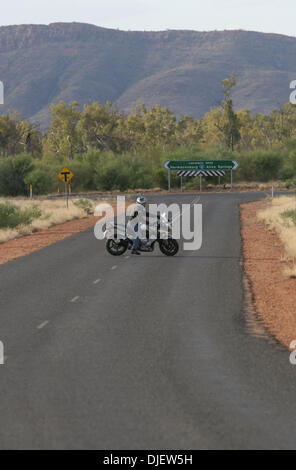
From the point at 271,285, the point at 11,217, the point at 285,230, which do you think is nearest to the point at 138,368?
the point at 271,285

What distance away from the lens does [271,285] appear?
50.9ft

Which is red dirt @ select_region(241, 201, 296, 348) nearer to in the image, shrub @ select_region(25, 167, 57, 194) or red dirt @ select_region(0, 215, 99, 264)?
red dirt @ select_region(0, 215, 99, 264)

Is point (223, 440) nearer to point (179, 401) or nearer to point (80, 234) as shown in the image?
point (179, 401)

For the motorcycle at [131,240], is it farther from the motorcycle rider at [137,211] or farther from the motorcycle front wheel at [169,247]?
the motorcycle rider at [137,211]

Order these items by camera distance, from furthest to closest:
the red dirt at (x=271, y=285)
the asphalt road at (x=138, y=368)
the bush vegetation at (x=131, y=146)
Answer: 1. the bush vegetation at (x=131, y=146)
2. the red dirt at (x=271, y=285)
3. the asphalt road at (x=138, y=368)

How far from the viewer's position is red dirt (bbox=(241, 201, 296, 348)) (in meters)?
11.5

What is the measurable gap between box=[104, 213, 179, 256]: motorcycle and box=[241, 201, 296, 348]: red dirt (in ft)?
7.38

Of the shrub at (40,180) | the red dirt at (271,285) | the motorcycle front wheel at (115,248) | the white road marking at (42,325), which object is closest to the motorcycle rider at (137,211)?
the motorcycle front wheel at (115,248)

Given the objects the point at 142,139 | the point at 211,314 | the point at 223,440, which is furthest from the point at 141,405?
the point at 142,139

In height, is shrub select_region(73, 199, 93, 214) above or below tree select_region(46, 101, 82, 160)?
below

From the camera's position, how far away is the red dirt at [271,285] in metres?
11.5

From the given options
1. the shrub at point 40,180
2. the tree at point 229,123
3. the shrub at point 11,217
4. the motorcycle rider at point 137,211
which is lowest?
the shrub at point 40,180

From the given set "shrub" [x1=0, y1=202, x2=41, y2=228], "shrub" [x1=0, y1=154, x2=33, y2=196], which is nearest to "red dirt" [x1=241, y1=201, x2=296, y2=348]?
"shrub" [x1=0, y1=202, x2=41, y2=228]
